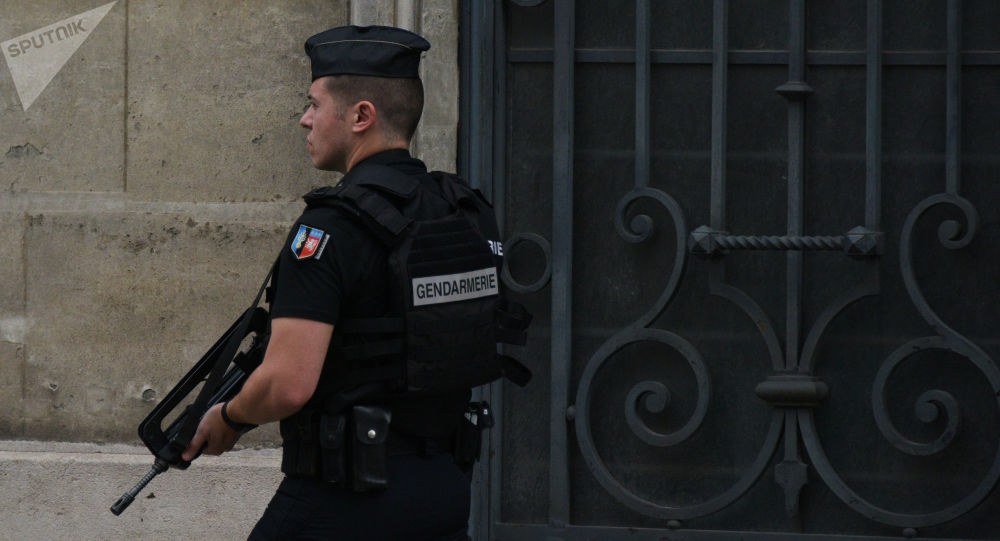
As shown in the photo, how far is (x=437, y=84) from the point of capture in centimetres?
432

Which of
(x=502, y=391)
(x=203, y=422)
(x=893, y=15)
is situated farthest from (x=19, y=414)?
(x=893, y=15)

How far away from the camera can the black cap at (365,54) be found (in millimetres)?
2936

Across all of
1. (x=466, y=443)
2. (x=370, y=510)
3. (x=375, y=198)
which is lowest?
(x=370, y=510)

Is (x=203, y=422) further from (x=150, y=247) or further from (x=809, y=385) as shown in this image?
(x=809, y=385)

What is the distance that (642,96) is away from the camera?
4.36 meters

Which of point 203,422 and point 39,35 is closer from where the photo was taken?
point 203,422

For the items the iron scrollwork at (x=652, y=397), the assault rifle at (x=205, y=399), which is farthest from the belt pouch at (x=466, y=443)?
the iron scrollwork at (x=652, y=397)

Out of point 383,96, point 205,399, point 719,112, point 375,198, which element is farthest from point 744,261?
point 205,399

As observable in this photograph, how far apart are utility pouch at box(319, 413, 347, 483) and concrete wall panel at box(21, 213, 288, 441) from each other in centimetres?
163

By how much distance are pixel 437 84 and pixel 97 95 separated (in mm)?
1051

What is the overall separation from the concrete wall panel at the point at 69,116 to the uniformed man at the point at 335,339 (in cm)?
157

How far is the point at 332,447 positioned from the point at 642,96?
1981 mm

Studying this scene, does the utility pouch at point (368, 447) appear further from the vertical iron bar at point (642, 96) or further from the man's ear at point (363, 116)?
the vertical iron bar at point (642, 96)

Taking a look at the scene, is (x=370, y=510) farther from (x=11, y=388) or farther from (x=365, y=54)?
(x=11, y=388)
